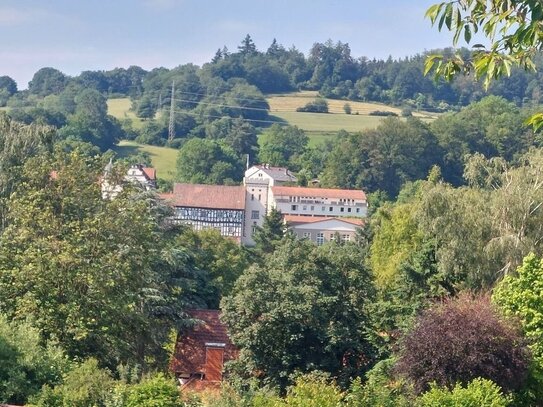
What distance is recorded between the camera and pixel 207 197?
92.8m

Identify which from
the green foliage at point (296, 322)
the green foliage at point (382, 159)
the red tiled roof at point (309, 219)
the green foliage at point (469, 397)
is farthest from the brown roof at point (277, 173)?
the green foliage at point (469, 397)

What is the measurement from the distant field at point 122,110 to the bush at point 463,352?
5116 inches

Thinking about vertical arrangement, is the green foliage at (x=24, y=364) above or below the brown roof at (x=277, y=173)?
above

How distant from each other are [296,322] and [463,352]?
6697 mm

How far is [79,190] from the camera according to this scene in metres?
22.9

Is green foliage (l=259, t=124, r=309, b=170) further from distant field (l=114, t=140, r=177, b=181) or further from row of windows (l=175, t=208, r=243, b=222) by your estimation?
row of windows (l=175, t=208, r=243, b=222)

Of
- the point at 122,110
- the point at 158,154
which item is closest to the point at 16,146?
the point at 158,154

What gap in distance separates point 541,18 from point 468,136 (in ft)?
362

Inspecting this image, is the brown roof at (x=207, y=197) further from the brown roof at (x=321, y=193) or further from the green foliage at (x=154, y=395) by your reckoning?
the green foliage at (x=154, y=395)

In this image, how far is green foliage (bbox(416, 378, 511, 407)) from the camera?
628 inches

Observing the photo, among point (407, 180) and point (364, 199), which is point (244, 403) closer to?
point (364, 199)

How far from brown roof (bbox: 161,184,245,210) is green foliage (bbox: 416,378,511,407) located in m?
75.7

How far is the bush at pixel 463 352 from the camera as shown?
17.7 metres

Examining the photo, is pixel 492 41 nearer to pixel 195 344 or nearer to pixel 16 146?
pixel 195 344
